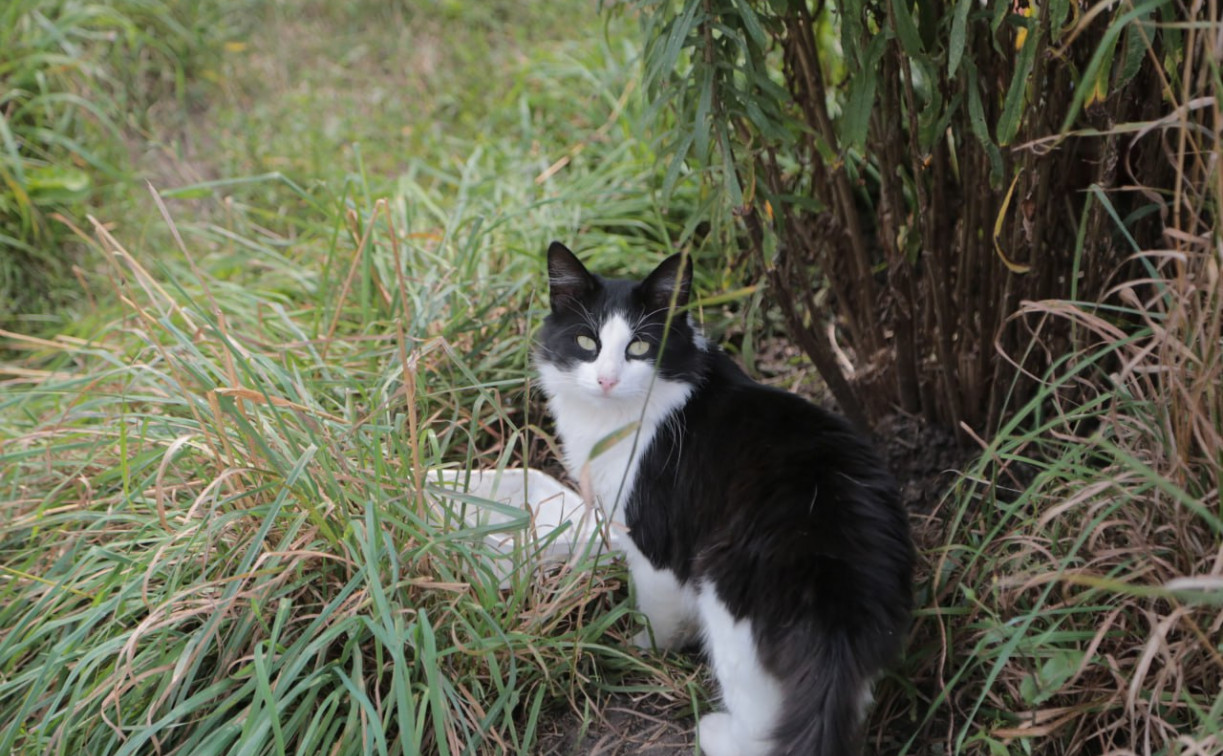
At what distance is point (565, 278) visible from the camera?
2129 mm

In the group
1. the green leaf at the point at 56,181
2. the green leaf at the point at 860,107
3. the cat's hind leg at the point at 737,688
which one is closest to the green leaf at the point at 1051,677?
the cat's hind leg at the point at 737,688

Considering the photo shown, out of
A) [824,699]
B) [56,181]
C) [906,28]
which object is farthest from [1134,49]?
[56,181]

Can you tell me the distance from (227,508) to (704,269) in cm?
150

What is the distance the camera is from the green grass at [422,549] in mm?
1659

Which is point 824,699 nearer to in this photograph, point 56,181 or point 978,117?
point 978,117

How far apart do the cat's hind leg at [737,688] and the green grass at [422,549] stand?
16 centimetres

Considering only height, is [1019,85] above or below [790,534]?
above

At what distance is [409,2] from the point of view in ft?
14.6

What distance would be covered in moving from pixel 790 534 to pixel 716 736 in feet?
1.36

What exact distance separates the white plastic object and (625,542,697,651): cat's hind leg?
0.09 metres

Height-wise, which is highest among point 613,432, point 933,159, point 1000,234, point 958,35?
point 958,35

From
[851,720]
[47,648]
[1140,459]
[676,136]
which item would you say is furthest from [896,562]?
[47,648]

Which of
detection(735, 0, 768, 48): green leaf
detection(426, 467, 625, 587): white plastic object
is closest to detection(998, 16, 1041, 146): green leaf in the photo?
detection(735, 0, 768, 48): green leaf

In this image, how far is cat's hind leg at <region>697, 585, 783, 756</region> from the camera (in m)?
1.74
